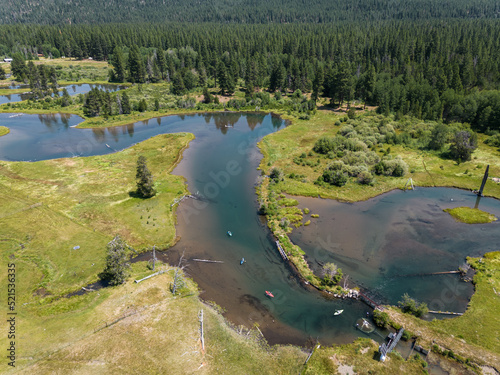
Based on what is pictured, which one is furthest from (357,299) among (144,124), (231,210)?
(144,124)

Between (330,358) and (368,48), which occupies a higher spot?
(368,48)

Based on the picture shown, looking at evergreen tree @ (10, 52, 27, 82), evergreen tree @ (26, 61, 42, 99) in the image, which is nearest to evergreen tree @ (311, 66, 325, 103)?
evergreen tree @ (26, 61, 42, 99)

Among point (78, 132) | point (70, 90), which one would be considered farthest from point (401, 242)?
point (70, 90)

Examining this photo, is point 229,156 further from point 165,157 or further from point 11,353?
point 11,353

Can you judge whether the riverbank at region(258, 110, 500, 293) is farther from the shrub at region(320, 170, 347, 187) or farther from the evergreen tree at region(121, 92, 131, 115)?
the evergreen tree at region(121, 92, 131, 115)

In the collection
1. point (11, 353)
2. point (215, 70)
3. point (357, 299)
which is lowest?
point (357, 299)

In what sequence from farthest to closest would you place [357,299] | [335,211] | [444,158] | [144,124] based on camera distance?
[144,124] → [444,158] → [335,211] → [357,299]

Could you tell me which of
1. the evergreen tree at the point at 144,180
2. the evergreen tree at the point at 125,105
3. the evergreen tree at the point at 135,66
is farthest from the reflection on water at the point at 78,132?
the evergreen tree at the point at 135,66

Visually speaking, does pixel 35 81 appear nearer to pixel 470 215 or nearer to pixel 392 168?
pixel 392 168
